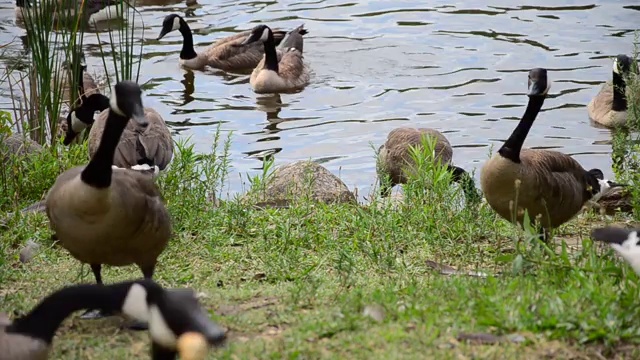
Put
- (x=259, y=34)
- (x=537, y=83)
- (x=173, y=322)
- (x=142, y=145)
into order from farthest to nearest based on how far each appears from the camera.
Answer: (x=259, y=34), (x=142, y=145), (x=537, y=83), (x=173, y=322)

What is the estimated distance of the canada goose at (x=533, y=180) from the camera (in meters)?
7.63

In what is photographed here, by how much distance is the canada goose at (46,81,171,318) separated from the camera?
18.7 ft

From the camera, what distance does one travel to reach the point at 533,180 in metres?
7.67

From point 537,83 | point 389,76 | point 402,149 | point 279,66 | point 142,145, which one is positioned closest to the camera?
point 537,83

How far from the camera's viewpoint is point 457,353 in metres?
4.66

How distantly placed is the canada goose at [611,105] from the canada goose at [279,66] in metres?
4.96

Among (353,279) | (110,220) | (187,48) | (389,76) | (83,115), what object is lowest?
(389,76)

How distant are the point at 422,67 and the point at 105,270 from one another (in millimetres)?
10288

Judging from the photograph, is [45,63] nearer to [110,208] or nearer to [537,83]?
[110,208]

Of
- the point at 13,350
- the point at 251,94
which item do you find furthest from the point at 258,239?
the point at 251,94

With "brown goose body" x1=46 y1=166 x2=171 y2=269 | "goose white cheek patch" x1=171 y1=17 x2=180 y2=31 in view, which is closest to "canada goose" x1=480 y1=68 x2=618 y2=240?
"brown goose body" x1=46 y1=166 x2=171 y2=269

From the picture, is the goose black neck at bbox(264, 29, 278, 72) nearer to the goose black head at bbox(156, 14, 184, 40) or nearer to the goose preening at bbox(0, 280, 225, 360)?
the goose black head at bbox(156, 14, 184, 40)

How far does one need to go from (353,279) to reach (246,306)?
36.5 inches

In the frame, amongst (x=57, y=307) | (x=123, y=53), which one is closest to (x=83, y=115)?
(x=123, y=53)
